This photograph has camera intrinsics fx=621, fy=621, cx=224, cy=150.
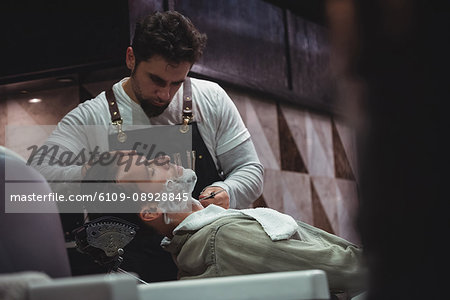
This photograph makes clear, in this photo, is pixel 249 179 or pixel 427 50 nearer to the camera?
pixel 427 50

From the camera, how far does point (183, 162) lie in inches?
104

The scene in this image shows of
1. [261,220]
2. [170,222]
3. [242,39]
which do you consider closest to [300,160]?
[242,39]

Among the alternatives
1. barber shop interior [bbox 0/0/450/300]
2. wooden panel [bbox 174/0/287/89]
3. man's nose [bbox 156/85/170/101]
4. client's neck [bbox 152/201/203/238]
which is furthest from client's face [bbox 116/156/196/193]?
wooden panel [bbox 174/0/287/89]

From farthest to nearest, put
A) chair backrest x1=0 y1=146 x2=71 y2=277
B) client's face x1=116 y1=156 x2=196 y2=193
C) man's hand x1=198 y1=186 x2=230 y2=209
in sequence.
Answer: man's hand x1=198 y1=186 x2=230 y2=209
client's face x1=116 y1=156 x2=196 y2=193
chair backrest x1=0 y1=146 x2=71 y2=277

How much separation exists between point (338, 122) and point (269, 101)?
110 centimetres

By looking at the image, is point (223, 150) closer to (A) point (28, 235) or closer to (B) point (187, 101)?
(B) point (187, 101)

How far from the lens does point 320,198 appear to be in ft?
17.6

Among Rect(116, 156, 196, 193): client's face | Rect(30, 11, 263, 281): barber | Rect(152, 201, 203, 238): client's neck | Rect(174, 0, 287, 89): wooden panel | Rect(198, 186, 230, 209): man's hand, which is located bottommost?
Rect(152, 201, 203, 238): client's neck

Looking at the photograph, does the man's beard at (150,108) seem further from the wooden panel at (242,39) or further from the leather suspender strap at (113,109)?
the wooden panel at (242,39)

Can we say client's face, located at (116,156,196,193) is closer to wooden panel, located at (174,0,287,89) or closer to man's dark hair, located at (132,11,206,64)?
man's dark hair, located at (132,11,206,64)

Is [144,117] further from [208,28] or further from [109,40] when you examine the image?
[208,28]

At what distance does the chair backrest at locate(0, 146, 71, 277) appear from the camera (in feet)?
3.89

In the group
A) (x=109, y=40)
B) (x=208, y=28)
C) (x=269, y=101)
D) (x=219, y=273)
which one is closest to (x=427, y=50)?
(x=219, y=273)

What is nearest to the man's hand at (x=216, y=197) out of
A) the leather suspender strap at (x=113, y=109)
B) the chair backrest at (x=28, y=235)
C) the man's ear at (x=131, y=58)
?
the leather suspender strap at (x=113, y=109)
